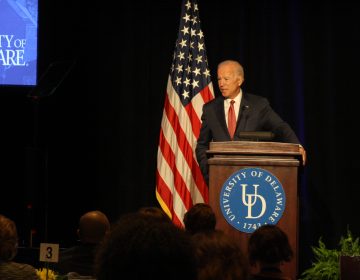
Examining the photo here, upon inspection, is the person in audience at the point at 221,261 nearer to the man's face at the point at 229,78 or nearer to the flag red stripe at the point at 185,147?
the man's face at the point at 229,78

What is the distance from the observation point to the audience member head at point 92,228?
3.48 meters

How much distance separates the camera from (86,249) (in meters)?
3.47

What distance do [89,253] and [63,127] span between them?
3865 mm

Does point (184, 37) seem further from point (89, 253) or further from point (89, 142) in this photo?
point (89, 253)

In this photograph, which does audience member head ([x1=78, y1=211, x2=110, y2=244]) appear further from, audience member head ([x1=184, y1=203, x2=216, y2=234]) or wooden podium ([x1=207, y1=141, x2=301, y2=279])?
wooden podium ([x1=207, y1=141, x2=301, y2=279])

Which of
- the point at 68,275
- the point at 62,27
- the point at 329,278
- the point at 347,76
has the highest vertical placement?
the point at 62,27

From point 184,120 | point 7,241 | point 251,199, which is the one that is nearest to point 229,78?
point 184,120

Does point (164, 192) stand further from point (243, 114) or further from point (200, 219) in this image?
point (200, 219)

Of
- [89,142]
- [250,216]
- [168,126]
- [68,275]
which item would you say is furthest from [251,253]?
[89,142]

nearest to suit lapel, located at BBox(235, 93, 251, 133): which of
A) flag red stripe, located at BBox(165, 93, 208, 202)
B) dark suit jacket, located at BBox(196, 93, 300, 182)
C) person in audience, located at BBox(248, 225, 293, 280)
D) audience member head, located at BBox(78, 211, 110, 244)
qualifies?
dark suit jacket, located at BBox(196, 93, 300, 182)

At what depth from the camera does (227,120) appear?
18.7 feet

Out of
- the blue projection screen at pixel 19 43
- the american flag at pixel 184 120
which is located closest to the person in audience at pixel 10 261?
the american flag at pixel 184 120

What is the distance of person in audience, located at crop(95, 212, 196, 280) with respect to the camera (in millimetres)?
1238

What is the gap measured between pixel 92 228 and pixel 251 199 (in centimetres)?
130
